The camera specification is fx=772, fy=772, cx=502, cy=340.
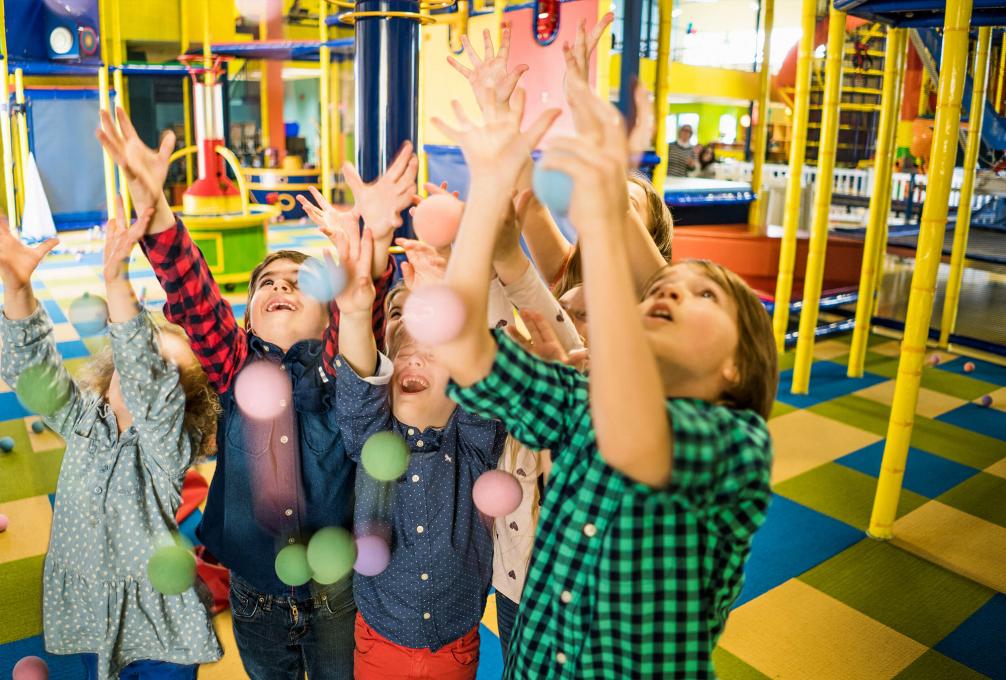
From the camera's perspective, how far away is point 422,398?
56.6 inches

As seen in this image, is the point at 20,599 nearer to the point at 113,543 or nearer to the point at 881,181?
the point at 113,543

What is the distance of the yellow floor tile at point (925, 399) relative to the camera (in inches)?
169

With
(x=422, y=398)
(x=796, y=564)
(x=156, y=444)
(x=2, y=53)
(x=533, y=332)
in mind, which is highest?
(x=2, y=53)

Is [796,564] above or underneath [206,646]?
underneath

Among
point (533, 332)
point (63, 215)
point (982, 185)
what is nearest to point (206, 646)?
point (533, 332)

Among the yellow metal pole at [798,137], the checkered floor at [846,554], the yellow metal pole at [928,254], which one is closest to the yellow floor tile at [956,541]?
the checkered floor at [846,554]

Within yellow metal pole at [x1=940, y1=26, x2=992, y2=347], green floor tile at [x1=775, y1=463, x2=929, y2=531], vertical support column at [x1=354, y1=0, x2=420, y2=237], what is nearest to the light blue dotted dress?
vertical support column at [x1=354, y1=0, x2=420, y2=237]

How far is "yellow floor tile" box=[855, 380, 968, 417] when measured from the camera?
169 inches

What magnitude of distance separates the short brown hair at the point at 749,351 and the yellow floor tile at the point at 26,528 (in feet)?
7.73

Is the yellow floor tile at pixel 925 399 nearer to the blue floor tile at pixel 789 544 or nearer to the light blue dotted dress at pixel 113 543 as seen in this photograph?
the blue floor tile at pixel 789 544

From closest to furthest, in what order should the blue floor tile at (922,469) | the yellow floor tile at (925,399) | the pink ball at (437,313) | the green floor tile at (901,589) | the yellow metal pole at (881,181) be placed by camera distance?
1. the pink ball at (437,313)
2. the green floor tile at (901,589)
3. the blue floor tile at (922,469)
4. the yellow metal pole at (881,181)
5. the yellow floor tile at (925,399)

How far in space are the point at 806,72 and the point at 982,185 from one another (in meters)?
3.14

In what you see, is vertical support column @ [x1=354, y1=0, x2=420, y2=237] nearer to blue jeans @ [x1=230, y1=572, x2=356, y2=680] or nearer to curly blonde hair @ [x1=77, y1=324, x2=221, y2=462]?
curly blonde hair @ [x1=77, y1=324, x2=221, y2=462]

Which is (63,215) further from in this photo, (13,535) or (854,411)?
(854,411)
